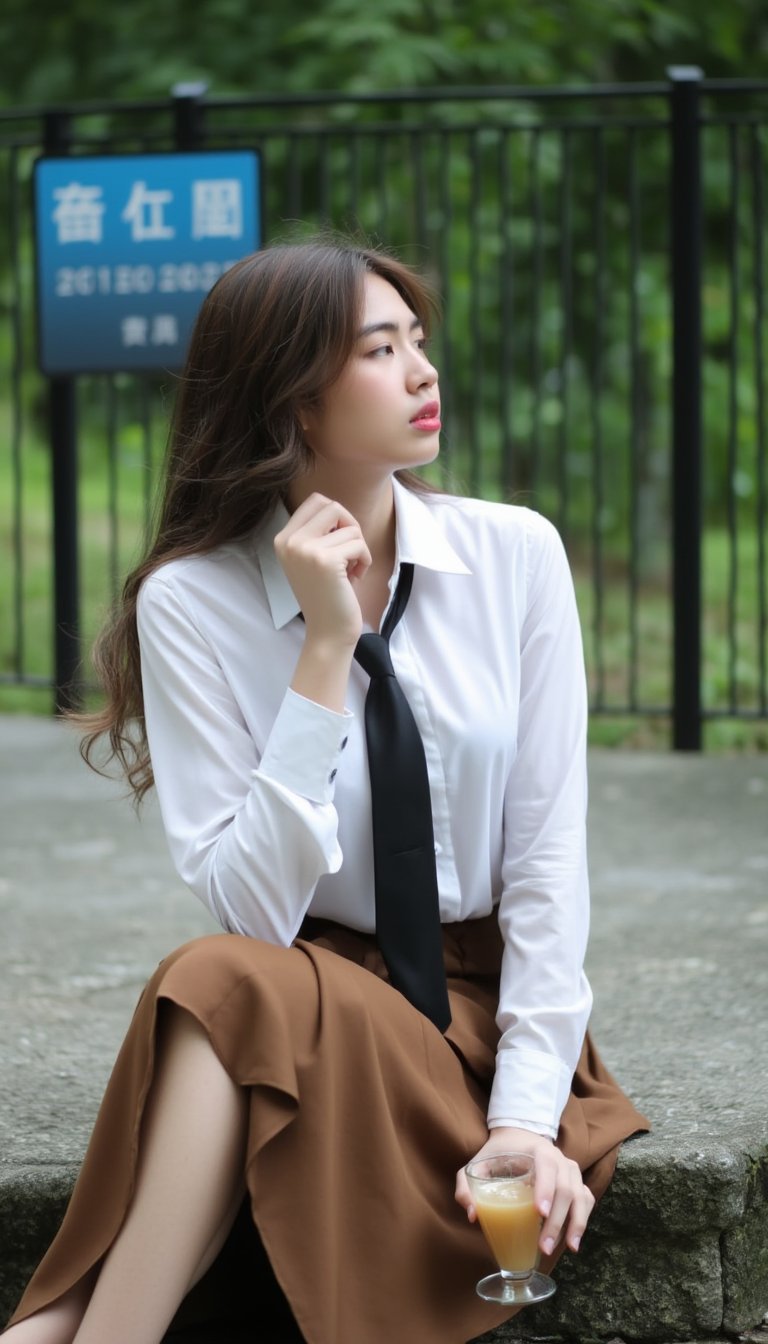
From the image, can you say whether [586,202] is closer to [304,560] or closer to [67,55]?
[67,55]

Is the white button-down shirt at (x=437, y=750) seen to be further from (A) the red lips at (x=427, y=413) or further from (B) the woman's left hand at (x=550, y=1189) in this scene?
(A) the red lips at (x=427, y=413)

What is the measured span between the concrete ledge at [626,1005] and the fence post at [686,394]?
1.05ft

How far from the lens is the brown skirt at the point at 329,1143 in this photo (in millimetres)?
1964

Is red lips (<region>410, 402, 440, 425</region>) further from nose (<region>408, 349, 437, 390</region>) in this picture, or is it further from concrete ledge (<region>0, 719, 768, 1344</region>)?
concrete ledge (<region>0, 719, 768, 1344</region>)

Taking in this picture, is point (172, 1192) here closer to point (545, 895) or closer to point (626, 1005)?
→ point (545, 895)

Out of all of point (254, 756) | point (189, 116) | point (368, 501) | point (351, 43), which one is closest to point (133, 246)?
point (189, 116)

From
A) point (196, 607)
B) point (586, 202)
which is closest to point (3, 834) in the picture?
point (196, 607)

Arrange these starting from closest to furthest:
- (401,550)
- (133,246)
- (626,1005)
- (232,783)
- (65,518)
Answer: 1. (232,783)
2. (401,550)
3. (626,1005)
4. (133,246)
5. (65,518)

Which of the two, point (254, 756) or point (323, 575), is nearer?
point (323, 575)

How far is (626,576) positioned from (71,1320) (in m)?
7.26

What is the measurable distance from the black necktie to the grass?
2.60 meters

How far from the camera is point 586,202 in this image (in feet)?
27.8

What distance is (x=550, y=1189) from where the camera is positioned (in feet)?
6.52

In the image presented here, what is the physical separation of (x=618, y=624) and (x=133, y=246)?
318 centimetres
